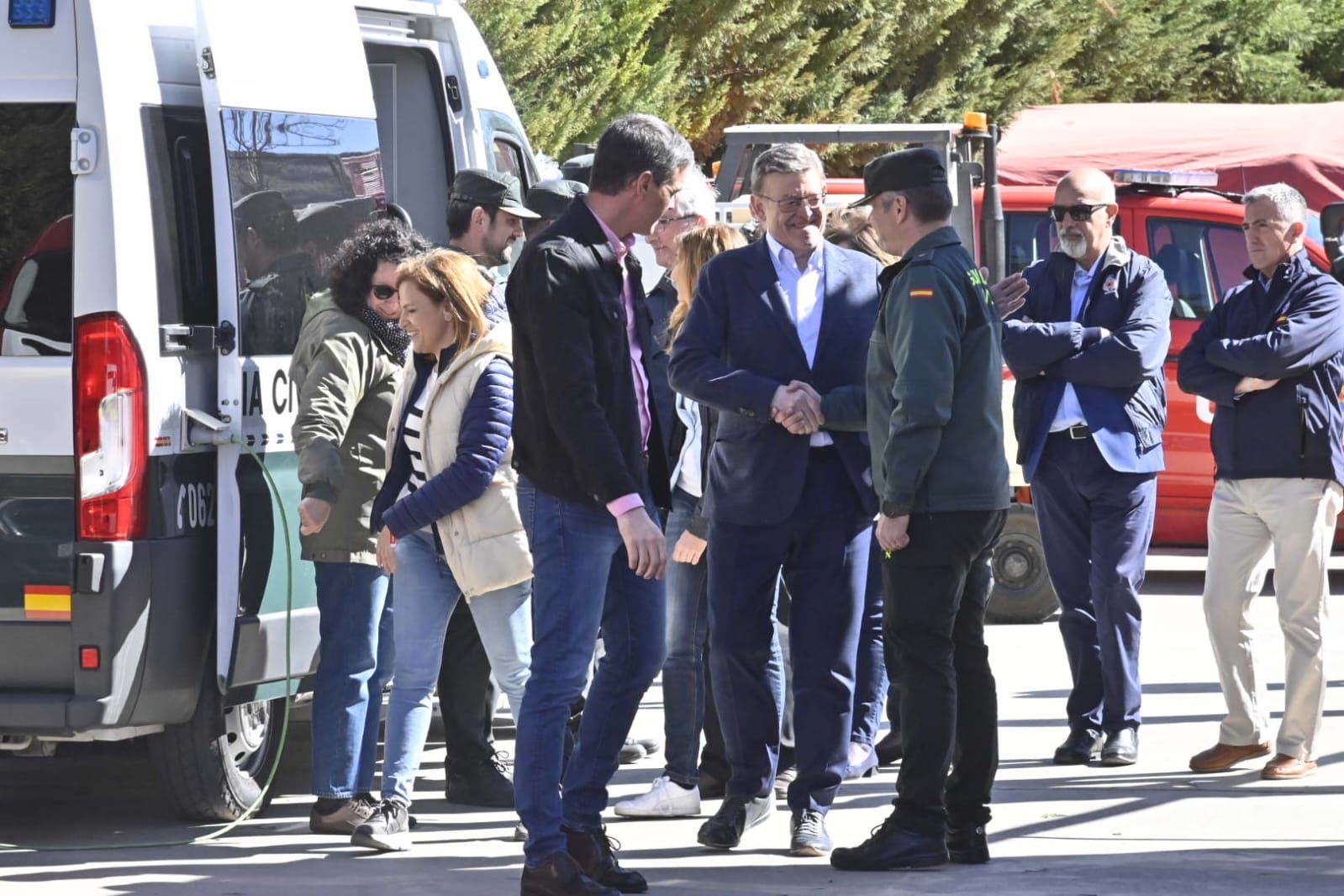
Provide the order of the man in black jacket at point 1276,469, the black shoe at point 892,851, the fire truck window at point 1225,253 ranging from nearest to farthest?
the black shoe at point 892,851
the man in black jacket at point 1276,469
the fire truck window at point 1225,253

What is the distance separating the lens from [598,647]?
788cm

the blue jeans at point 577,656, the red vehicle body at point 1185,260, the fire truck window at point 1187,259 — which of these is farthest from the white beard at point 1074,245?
the fire truck window at point 1187,259

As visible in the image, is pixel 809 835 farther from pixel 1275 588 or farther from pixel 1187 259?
pixel 1187 259

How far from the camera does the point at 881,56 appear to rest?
1952cm

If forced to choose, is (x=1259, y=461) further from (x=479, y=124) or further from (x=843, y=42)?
(x=843, y=42)

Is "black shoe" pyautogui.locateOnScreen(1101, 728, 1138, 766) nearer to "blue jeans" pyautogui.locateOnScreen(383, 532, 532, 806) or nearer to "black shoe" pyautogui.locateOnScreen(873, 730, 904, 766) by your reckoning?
"black shoe" pyautogui.locateOnScreen(873, 730, 904, 766)

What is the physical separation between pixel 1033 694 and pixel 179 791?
3966mm

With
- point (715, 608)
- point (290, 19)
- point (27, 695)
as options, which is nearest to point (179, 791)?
point (27, 695)

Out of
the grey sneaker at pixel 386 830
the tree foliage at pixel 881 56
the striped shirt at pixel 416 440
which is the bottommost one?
the grey sneaker at pixel 386 830

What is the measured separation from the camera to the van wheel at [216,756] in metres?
5.95

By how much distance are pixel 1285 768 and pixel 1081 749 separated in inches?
27.9

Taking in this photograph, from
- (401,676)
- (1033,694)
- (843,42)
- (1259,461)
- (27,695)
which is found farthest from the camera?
(843,42)

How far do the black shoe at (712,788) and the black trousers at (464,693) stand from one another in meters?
0.71

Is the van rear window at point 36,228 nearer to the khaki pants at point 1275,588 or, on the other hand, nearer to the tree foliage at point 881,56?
the khaki pants at point 1275,588
